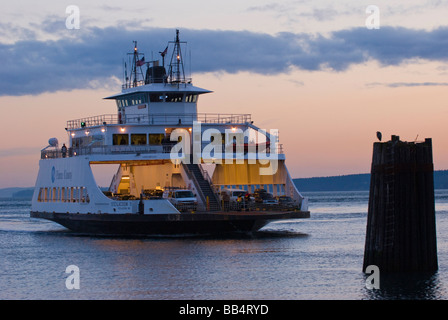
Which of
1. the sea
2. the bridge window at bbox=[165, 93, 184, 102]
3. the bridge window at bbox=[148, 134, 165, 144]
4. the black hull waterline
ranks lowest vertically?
the sea

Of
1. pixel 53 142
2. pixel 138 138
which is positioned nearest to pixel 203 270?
pixel 138 138

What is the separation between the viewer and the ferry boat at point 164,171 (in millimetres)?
41844

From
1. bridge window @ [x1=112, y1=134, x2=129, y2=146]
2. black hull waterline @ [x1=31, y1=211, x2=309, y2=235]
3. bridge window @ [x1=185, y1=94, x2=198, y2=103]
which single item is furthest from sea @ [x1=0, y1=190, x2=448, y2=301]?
bridge window @ [x1=185, y1=94, x2=198, y2=103]

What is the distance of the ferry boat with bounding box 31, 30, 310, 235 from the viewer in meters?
41.8

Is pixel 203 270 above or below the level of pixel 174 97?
below

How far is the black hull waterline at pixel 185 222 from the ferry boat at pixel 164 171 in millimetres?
48

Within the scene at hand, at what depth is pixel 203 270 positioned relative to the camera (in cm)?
3155

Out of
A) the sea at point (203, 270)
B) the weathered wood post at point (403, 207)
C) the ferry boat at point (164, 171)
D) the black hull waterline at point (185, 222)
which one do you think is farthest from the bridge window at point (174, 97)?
the weathered wood post at point (403, 207)

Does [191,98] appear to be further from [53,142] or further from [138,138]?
[53,142]

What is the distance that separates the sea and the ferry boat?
4.11 ft

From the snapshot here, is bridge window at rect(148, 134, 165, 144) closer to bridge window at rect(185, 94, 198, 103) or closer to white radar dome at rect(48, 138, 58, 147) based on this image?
bridge window at rect(185, 94, 198, 103)

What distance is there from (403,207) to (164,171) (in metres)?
24.3
